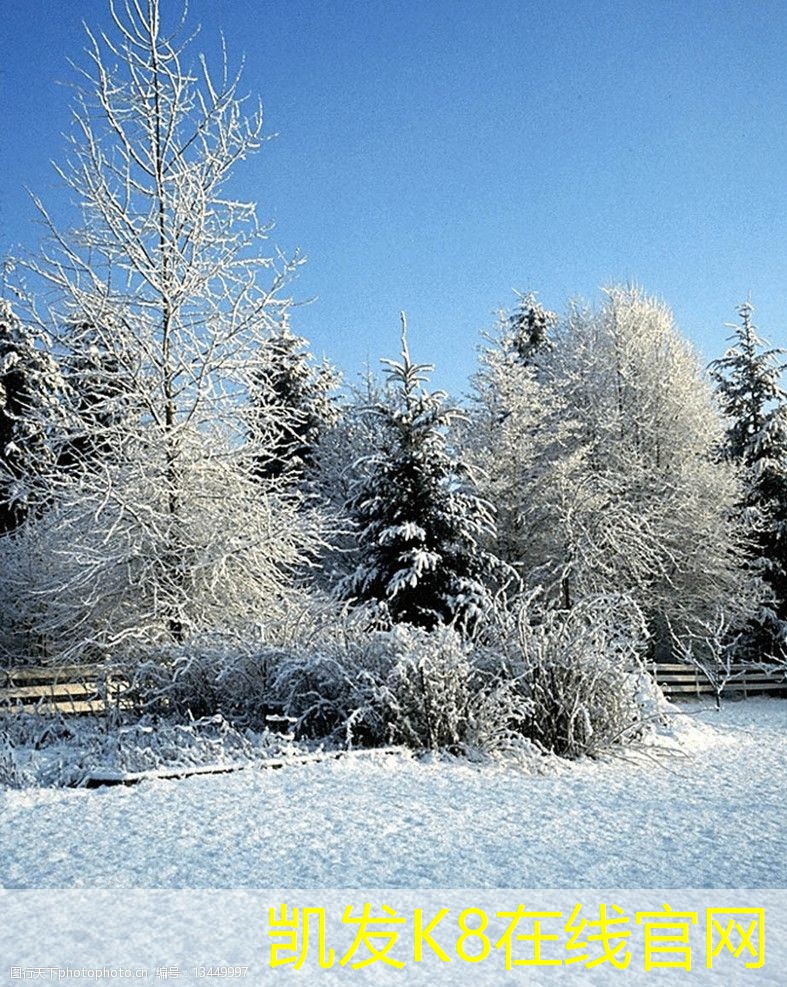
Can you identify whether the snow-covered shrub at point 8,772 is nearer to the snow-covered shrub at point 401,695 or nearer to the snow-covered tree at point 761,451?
the snow-covered shrub at point 401,695

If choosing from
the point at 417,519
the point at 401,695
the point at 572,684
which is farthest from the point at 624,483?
the point at 401,695

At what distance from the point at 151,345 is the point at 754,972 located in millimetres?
11193

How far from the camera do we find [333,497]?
74.0ft

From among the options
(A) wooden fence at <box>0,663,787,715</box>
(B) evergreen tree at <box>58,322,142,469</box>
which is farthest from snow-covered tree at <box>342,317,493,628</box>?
(B) evergreen tree at <box>58,322,142,469</box>

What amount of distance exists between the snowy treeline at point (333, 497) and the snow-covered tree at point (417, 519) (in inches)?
2.3

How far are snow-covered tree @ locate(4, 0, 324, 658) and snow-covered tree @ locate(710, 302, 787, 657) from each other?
12.5 m

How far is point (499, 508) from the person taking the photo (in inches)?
782

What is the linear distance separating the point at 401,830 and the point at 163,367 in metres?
8.98

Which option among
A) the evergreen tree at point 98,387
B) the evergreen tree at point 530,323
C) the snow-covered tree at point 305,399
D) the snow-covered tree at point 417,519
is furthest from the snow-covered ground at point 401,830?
the evergreen tree at point 530,323

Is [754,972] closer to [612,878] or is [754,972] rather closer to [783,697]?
[612,878]

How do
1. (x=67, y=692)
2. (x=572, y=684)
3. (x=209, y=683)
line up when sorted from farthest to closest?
(x=67, y=692)
(x=209, y=683)
(x=572, y=684)

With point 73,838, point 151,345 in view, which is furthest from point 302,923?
point 151,345

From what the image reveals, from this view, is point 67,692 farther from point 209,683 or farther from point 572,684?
point 572,684

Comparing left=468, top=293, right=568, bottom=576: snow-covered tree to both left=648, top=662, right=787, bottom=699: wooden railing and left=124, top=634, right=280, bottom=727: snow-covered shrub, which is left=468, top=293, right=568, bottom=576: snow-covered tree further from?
left=124, top=634, right=280, bottom=727: snow-covered shrub
